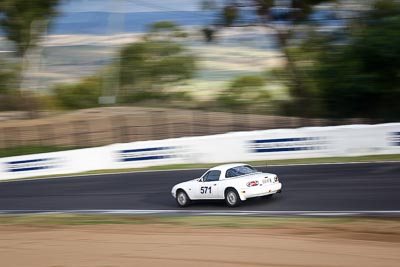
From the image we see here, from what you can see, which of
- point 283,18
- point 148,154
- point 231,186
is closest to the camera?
point 231,186

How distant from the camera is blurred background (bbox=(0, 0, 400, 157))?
34844 mm

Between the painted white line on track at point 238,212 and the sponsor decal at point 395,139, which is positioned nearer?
the painted white line on track at point 238,212

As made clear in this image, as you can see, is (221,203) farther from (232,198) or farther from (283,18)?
(283,18)

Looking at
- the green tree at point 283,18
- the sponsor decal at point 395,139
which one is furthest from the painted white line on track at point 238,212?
the green tree at point 283,18

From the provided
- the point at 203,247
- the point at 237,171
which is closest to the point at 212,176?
the point at 237,171

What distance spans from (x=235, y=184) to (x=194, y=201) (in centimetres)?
187

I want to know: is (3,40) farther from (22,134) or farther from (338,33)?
(338,33)

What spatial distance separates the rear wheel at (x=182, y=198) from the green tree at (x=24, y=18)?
3726cm

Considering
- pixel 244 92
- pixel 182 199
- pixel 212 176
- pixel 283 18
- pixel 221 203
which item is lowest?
pixel 221 203

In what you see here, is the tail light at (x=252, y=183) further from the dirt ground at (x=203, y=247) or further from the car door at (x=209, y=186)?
the dirt ground at (x=203, y=247)

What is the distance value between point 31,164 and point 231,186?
622 inches

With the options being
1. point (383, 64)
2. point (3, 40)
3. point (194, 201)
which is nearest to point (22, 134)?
point (3, 40)

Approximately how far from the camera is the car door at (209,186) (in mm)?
17578

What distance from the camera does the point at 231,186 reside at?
17.0 metres
